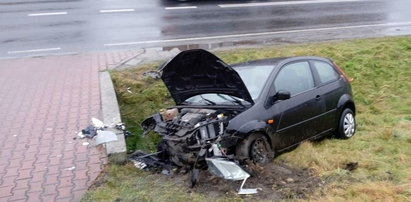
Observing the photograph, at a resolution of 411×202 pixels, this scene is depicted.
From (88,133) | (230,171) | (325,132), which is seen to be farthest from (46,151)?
(325,132)

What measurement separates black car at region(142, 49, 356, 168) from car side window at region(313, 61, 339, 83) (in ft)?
0.08

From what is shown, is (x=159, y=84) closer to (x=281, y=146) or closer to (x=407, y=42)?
(x=281, y=146)

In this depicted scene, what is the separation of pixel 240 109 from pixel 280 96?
646 mm

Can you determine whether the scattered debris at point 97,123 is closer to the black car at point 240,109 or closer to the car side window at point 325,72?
the black car at point 240,109

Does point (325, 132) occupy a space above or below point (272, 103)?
below

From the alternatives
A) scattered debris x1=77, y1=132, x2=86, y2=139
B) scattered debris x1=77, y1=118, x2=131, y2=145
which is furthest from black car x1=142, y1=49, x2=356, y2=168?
scattered debris x1=77, y1=132, x2=86, y2=139

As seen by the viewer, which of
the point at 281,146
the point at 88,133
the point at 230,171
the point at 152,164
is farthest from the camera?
the point at 88,133

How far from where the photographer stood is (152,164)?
6707 millimetres

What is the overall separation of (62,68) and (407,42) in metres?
8.59

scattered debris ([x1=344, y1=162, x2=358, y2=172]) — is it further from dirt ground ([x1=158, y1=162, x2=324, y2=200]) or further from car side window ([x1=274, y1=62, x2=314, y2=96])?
car side window ([x1=274, y1=62, x2=314, y2=96])

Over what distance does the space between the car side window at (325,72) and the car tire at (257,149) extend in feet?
6.31

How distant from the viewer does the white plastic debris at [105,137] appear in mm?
7188

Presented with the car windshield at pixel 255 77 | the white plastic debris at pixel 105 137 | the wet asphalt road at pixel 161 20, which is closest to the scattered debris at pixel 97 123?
the white plastic debris at pixel 105 137

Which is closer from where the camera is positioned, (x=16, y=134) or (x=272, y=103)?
(x=272, y=103)
